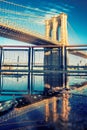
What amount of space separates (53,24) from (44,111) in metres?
33.4

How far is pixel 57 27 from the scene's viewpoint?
39125mm

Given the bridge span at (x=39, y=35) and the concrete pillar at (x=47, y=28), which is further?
the concrete pillar at (x=47, y=28)

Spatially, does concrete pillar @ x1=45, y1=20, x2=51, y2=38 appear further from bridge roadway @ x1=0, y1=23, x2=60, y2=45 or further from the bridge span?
bridge roadway @ x1=0, y1=23, x2=60, y2=45

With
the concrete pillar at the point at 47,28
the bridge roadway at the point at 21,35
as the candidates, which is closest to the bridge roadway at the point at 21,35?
the bridge roadway at the point at 21,35

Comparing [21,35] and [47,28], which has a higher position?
[47,28]

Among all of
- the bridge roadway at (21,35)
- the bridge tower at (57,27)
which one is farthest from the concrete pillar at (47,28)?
the bridge roadway at (21,35)

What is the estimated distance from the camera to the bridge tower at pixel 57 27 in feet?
117

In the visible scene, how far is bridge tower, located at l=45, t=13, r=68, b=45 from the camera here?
117 ft

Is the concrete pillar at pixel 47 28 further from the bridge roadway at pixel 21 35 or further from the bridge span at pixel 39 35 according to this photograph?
the bridge roadway at pixel 21 35

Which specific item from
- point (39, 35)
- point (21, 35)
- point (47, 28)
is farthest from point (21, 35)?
point (47, 28)

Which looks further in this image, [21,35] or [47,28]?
[47,28]

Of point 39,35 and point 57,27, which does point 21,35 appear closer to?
point 39,35

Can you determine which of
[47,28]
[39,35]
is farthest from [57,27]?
[39,35]

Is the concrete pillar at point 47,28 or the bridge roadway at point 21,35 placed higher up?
the concrete pillar at point 47,28
